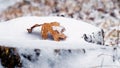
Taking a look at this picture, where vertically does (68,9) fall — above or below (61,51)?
below

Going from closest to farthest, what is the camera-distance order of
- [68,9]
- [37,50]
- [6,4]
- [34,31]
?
[37,50]
[34,31]
[68,9]
[6,4]

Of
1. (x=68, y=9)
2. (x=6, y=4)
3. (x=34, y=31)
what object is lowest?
(x=68, y=9)

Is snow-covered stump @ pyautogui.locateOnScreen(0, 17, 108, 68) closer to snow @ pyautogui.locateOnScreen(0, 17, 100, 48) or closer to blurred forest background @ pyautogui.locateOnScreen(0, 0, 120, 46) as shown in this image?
snow @ pyautogui.locateOnScreen(0, 17, 100, 48)

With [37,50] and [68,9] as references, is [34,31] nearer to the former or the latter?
[37,50]

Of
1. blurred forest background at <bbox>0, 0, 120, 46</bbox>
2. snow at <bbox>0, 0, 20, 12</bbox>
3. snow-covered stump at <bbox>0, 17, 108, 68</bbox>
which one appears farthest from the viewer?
snow at <bbox>0, 0, 20, 12</bbox>

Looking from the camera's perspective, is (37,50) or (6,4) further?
(6,4)

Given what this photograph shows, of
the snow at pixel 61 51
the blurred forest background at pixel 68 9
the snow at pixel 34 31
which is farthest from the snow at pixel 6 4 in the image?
the snow at pixel 61 51

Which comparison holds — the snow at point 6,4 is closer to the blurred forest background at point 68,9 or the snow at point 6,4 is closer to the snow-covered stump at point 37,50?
Answer: the blurred forest background at point 68,9

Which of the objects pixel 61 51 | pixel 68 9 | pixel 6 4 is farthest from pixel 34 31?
pixel 6 4

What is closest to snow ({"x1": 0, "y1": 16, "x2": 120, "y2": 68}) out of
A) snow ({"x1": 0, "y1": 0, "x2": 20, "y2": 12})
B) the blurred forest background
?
the blurred forest background

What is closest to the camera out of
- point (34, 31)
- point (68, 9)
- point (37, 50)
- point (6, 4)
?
point (37, 50)
